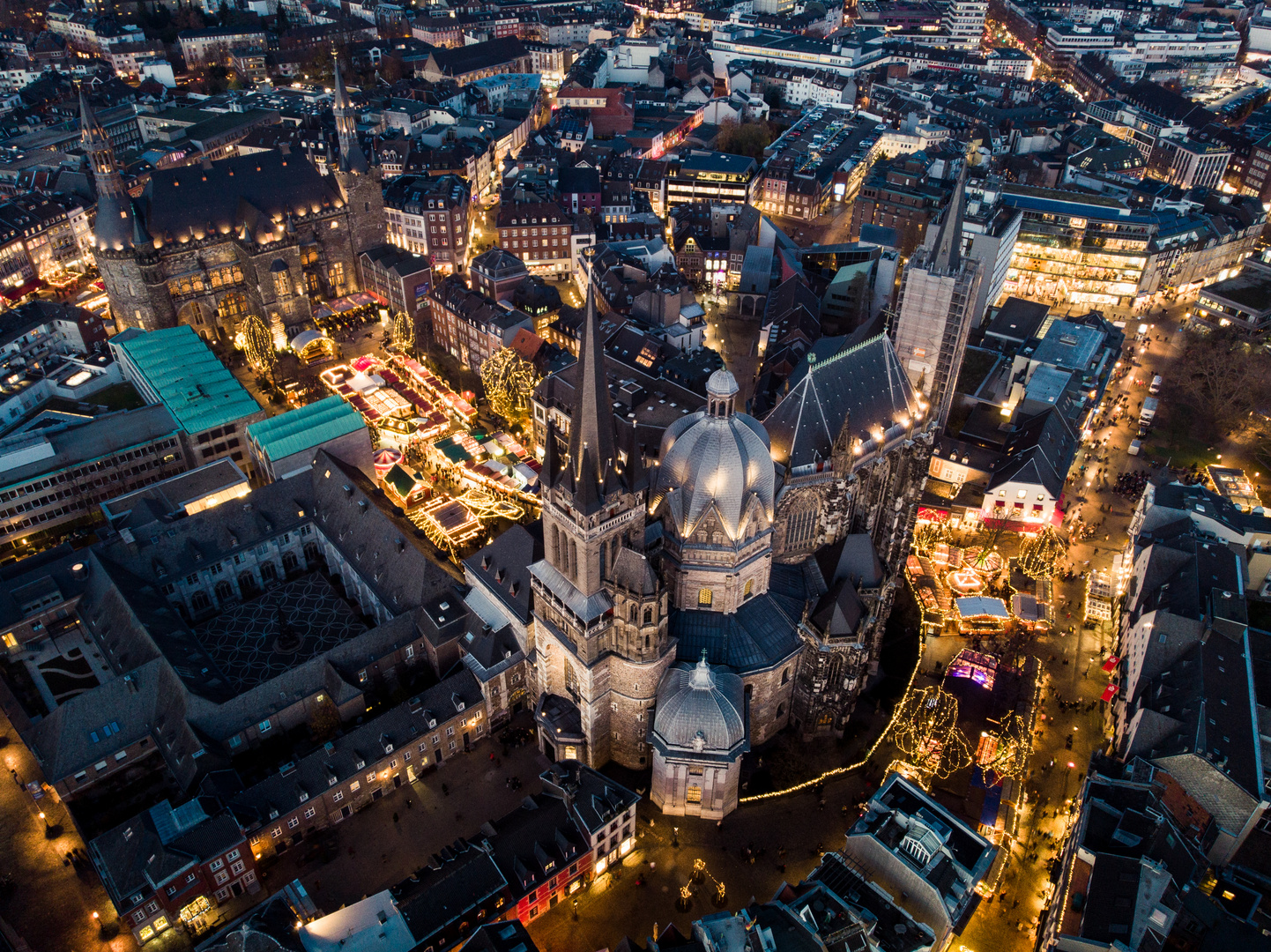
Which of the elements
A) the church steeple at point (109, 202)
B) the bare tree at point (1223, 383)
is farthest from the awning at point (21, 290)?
the bare tree at point (1223, 383)

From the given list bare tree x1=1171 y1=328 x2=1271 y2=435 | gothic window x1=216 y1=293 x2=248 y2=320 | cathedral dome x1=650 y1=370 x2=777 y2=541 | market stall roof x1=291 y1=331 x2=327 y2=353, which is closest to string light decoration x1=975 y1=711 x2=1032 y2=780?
cathedral dome x1=650 y1=370 x2=777 y2=541

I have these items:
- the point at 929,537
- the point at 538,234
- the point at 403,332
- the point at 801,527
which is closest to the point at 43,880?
the point at 801,527

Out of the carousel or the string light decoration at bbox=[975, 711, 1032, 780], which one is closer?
the string light decoration at bbox=[975, 711, 1032, 780]

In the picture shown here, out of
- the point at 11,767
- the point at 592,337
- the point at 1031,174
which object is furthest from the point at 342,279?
the point at 1031,174

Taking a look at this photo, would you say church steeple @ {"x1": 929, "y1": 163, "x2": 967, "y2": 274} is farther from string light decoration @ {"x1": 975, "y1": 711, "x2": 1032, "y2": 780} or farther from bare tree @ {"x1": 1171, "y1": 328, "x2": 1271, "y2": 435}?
string light decoration @ {"x1": 975, "y1": 711, "x2": 1032, "y2": 780}

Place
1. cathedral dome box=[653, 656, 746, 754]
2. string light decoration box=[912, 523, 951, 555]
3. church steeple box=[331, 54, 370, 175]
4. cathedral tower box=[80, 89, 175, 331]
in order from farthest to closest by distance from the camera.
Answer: church steeple box=[331, 54, 370, 175] < cathedral tower box=[80, 89, 175, 331] < string light decoration box=[912, 523, 951, 555] < cathedral dome box=[653, 656, 746, 754]

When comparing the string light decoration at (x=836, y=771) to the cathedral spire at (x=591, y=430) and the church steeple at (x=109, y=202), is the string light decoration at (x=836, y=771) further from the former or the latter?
the church steeple at (x=109, y=202)

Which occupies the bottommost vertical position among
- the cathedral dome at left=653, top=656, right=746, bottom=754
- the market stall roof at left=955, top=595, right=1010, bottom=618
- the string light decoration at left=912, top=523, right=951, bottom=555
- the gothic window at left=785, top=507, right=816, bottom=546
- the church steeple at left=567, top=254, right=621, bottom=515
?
the string light decoration at left=912, top=523, right=951, bottom=555
